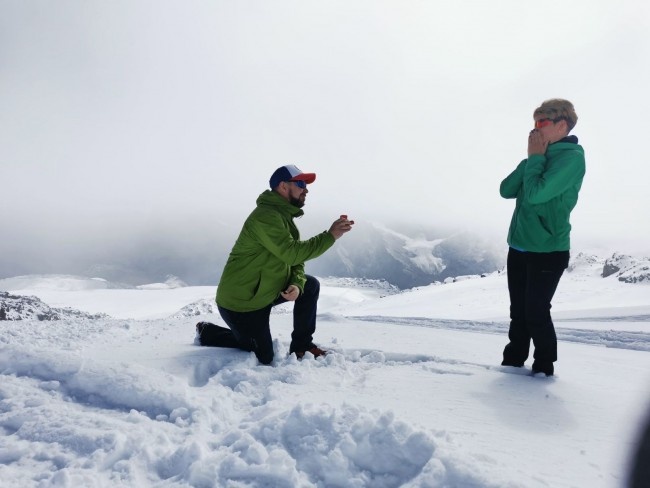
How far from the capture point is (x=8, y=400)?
235 centimetres

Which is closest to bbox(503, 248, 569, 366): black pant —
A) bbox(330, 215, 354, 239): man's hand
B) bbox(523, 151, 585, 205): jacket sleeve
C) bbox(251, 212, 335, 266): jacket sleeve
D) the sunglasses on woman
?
bbox(523, 151, 585, 205): jacket sleeve

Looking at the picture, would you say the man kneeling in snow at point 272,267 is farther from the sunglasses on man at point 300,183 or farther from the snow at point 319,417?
the snow at point 319,417

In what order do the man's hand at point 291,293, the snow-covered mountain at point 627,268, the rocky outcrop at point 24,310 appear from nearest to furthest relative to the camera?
the man's hand at point 291,293 → the rocky outcrop at point 24,310 → the snow-covered mountain at point 627,268

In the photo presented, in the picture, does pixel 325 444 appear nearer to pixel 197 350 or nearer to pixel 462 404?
pixel 462 404

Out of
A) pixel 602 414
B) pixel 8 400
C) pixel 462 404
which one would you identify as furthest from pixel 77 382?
pixel 602 414

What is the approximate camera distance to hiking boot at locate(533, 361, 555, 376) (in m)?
3.12

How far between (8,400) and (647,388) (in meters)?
4.05

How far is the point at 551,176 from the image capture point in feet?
9.72

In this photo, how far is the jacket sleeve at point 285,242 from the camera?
3.44m

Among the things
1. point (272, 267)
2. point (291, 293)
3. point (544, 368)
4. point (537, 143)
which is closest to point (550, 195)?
point (537, 143)

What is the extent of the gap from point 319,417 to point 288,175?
224 cm

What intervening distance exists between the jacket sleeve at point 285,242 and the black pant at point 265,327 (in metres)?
0.52

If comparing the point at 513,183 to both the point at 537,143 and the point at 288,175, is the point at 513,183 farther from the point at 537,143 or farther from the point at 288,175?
the point at 288,175

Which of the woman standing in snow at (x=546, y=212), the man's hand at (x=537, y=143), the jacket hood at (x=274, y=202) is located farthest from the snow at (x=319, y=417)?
the man's hand at (x=537, y=143)
